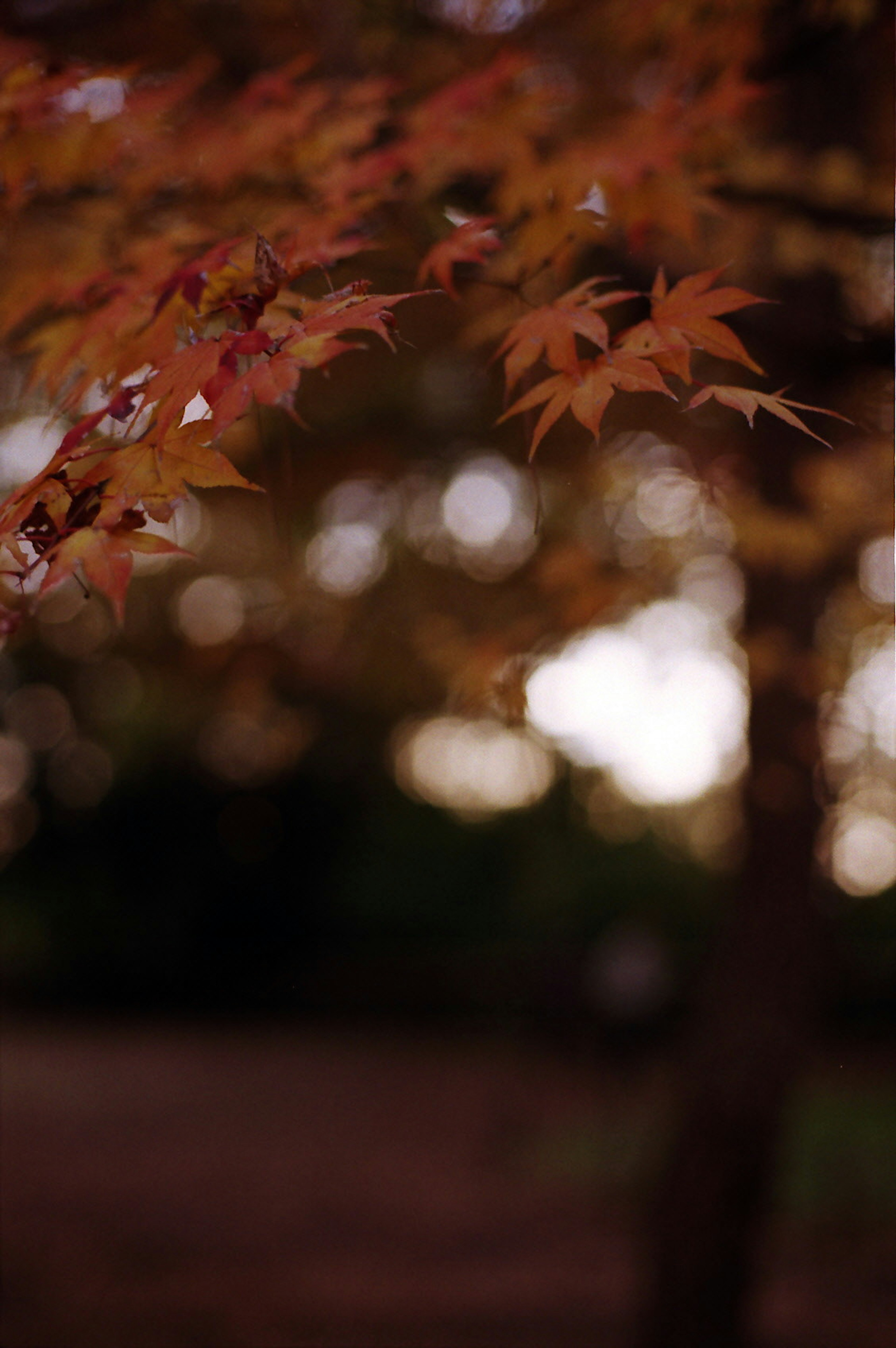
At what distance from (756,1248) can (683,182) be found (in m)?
3.54

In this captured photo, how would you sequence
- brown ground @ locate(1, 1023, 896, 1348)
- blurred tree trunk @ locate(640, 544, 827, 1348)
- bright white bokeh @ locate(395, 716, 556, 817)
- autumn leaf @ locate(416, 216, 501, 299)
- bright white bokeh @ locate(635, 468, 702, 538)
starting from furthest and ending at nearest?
bright white bokeh @ locate(395, 716, 556, 817) < brown ground @ locate(1, 1023, 896, 1348) < blurred tree trunk @ locate(640, 544, 827, 1348) < bright white bokeh @ locate(635, 468, 702, 538) < autumn leaf @ locate(416, 216, 501, 299)

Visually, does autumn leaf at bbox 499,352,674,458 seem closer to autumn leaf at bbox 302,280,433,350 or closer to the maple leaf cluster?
the maple leaf cluster

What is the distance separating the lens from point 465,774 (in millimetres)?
10984

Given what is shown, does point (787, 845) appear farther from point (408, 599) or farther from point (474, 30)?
point (474, 30)

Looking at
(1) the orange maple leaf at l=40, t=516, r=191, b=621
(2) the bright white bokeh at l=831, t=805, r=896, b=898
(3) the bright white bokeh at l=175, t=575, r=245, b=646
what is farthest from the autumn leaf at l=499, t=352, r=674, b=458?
(3) the bright white bokeh at l=175, t=575, r=245, b=646

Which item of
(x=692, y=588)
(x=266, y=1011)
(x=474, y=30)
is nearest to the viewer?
(x=474, y=30)

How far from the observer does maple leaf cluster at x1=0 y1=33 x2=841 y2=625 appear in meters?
1.38

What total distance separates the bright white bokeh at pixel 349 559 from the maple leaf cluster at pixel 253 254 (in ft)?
5.97

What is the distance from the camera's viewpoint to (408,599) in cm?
460

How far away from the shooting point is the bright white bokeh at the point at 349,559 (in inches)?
187

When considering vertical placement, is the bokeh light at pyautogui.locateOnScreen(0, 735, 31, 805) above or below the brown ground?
above

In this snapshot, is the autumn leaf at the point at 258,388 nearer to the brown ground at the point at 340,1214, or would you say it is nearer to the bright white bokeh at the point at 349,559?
the bright white bokeh at the point at 349,559

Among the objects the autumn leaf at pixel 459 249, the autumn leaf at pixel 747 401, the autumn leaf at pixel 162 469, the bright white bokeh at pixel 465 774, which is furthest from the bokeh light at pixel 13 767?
the autumn leaf at pixel 747 401

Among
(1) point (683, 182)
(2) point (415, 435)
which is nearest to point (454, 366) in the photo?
(2) point (415, 435)
